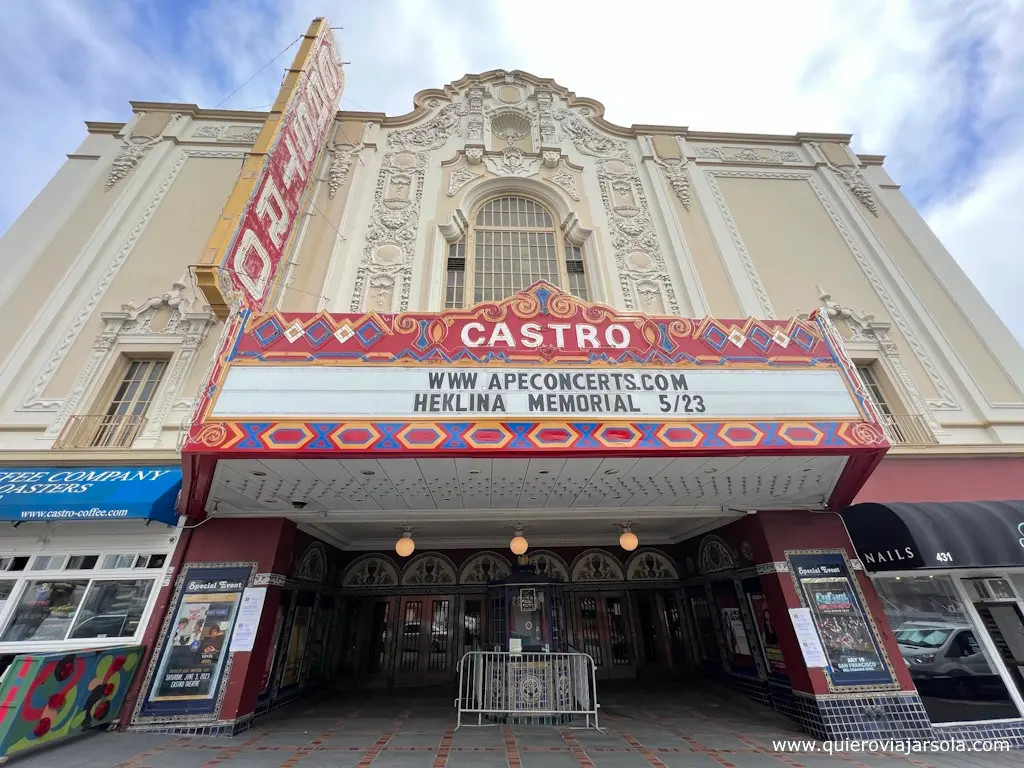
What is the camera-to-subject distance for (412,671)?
10.6 metres

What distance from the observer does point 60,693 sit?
5695 millimetres

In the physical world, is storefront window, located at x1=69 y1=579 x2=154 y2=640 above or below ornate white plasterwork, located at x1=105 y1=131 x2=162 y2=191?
below

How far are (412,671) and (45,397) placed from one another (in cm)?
965

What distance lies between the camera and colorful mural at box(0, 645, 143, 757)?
5.16 metres

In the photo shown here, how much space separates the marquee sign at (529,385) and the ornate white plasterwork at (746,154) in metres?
9.86

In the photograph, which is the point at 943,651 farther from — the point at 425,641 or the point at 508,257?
the point at 508,257

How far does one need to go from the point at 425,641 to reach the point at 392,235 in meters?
10.4

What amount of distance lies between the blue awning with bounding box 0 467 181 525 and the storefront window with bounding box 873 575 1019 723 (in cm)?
1190

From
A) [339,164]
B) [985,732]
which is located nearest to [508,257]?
[339,164]

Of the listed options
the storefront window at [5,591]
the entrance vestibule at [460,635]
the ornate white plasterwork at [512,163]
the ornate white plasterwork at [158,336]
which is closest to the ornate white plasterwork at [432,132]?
the ornate white plasterwork at [512,163]

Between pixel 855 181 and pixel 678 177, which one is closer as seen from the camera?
pixel 678 177

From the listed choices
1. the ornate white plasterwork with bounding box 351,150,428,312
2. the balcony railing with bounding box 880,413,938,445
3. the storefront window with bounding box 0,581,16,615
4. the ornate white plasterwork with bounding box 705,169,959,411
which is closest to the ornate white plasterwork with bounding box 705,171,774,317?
the ornate white plasterwork with bounding box 705,169,959,411

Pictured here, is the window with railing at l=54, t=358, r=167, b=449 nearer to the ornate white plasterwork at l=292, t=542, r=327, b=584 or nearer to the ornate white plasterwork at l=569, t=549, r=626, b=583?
the ornate white plasterwork at l=292, t=542, r=327, b=584

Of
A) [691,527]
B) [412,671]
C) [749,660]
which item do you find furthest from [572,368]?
[412,671]
